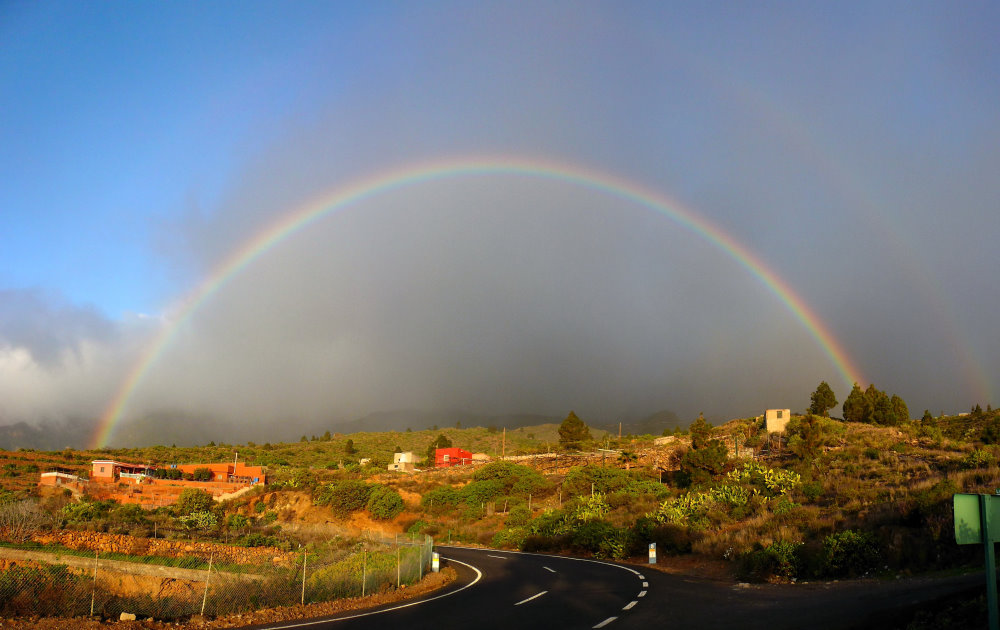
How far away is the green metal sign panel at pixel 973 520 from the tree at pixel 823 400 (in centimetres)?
8745

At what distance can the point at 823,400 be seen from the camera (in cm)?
8869

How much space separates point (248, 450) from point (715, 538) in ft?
404

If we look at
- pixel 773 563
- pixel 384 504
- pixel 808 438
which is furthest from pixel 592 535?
pixel 384 504

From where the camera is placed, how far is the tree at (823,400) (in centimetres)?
8764

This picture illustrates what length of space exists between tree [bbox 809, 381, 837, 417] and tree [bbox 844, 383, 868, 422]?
1793mm

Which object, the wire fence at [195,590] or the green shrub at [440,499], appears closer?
the wire fence at [195,590]

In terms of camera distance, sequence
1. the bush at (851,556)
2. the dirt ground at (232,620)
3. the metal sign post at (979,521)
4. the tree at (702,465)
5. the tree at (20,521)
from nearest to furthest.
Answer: the metal sign post at (979,521) < the dirt ground at (232,620) < the bush at (851,556) < the tree at (20,521) < the tree at (702,465)

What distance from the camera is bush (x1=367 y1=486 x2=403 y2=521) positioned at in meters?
66.0

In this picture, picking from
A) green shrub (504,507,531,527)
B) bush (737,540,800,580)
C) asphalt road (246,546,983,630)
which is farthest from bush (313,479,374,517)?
bush (737,540,800,580)

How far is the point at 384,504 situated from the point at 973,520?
63.8 m

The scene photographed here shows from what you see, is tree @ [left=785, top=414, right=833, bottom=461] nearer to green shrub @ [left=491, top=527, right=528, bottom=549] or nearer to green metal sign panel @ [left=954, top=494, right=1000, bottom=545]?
green shrub @ [left=491, top=527, right=528, bottom=549]

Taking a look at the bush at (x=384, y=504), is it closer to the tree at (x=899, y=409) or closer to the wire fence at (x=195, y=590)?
the wire fence at (x=195, y=590)

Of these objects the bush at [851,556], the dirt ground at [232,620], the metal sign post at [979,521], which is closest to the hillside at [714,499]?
the bush at [851,556]

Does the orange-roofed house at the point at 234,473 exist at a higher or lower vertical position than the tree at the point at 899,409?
lower
